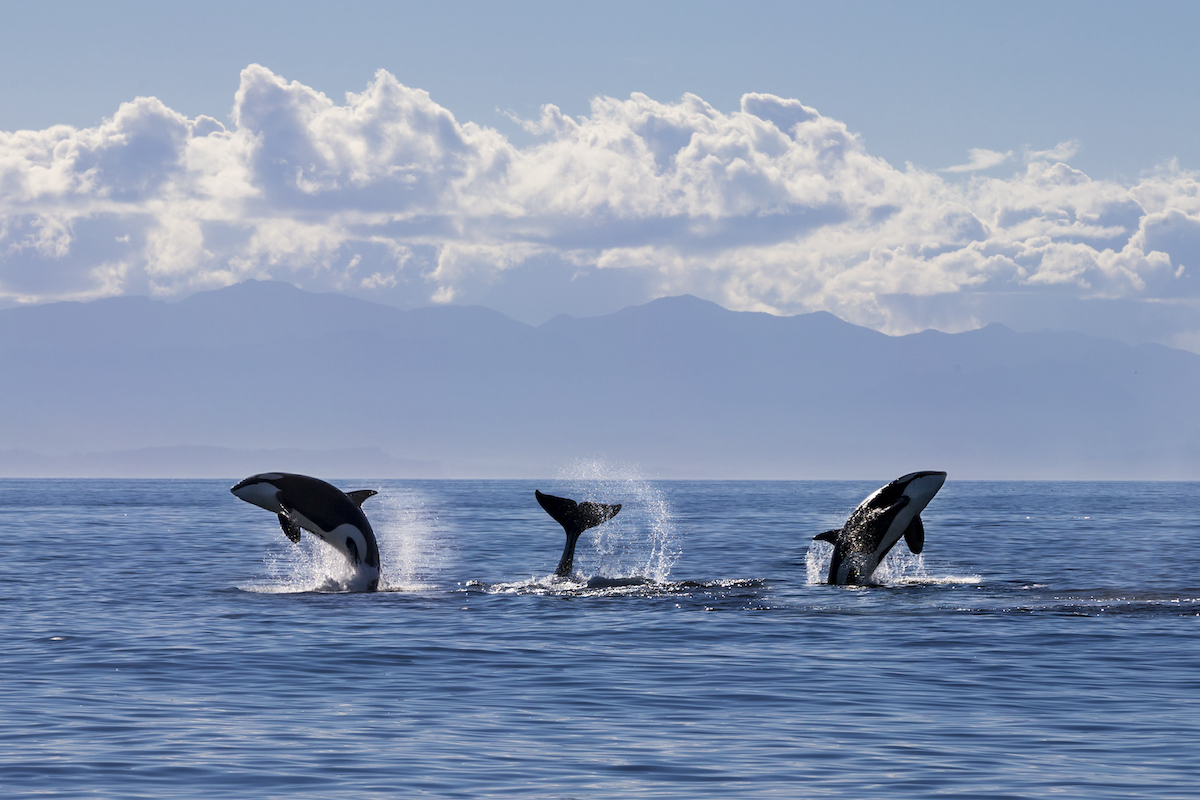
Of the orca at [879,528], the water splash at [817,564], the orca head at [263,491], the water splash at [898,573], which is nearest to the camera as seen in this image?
the orca head at [263,491]

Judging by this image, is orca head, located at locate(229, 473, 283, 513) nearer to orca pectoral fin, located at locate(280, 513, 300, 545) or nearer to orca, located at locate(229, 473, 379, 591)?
orca, located at locate(229, 473, 379, 591)

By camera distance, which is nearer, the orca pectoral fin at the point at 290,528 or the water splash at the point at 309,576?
the orca pectoral fin at the point at 290,528

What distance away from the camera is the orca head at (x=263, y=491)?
2667 cm

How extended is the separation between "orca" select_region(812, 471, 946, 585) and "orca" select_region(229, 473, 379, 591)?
9773 mm

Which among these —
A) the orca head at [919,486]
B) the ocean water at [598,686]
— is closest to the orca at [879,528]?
the orca head at [919,486]

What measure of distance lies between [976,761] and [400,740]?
19.0 ft

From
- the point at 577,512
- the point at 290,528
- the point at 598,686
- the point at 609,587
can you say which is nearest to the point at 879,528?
the point at 609,587

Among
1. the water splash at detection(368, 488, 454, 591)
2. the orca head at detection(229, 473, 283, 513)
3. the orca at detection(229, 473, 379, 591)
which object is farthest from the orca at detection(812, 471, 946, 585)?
the orca head at detection(229, 473, 283, 513)

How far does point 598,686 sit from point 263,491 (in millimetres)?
11827

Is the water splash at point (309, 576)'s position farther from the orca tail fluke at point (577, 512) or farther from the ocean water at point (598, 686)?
the orca tail fluke at point (577, 512)

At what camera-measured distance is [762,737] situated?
560 inches

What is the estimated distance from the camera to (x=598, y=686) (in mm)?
17172

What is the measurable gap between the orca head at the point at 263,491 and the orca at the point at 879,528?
1124 centimetres

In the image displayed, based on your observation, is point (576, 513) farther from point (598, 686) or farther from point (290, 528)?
point (598, 686)
